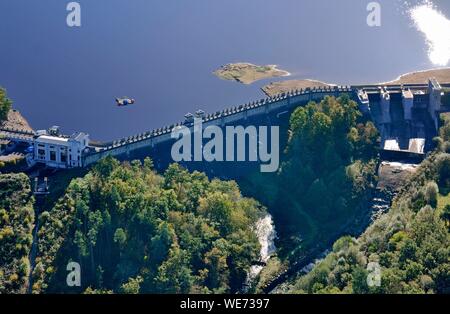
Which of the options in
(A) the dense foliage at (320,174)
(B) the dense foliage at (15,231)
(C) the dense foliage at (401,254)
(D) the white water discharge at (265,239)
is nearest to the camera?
(C) the dense foliage at (401,254)

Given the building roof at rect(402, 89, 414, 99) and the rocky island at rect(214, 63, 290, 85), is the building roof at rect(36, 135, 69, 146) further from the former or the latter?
the building roof at rect(402, 89, 414, 99)

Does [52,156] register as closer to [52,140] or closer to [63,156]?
[63,156]

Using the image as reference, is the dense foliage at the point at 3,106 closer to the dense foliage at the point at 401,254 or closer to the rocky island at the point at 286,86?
the rocky island at the point at 286,86

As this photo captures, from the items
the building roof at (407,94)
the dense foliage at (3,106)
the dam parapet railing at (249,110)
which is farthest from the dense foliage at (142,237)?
the building roof at (407,94)

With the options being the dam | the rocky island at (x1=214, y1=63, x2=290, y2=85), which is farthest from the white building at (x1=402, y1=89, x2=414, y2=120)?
the rocky island at (x1=214, y1=63, x2=290, y2=85)

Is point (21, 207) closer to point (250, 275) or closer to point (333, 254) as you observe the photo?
point (250, 275)

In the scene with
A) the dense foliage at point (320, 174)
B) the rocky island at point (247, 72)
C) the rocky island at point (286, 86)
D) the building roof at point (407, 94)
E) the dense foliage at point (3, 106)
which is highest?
the rocky island at point (247, 72)

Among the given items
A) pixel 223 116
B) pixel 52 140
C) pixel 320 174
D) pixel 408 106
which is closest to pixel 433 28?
pixel 408 106
